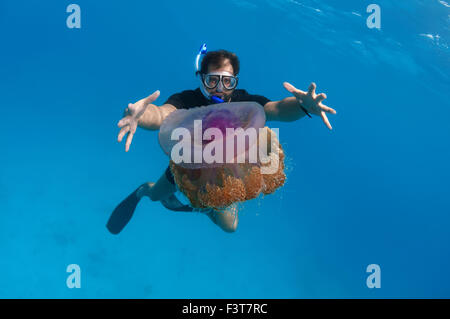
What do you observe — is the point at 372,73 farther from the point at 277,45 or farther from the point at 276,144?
the point at 276,144

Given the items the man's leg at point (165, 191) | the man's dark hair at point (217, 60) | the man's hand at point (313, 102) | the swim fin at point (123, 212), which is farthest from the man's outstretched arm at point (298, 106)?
the swim fin at point (123, 212)

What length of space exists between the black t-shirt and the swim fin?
4.57 meters

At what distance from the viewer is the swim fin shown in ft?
24.7

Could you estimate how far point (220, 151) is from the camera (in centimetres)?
205

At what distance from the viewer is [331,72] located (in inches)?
1099

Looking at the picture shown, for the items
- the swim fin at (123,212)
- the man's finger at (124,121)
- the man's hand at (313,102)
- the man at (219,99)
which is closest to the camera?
the man's finger at (124,121)

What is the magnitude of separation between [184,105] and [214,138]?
150cm

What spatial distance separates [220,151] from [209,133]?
163mm

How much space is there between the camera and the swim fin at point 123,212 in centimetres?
752

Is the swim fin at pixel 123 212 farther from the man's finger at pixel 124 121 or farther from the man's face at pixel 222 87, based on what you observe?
the man's finger at pixel 124 121

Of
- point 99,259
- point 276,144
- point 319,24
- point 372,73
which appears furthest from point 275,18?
point 276,144

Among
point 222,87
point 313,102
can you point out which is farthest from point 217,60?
point 313,102

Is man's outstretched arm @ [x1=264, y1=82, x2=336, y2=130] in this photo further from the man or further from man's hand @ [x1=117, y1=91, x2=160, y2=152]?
man's hand @ [x1=117, y1=91, x2=160, y2=152]

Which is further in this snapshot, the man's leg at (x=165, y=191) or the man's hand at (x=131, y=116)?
the man's leg at (x=165, y=191)
